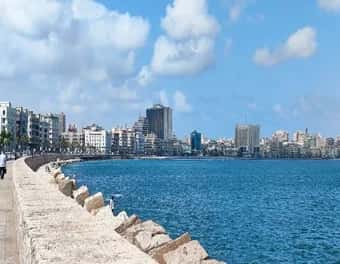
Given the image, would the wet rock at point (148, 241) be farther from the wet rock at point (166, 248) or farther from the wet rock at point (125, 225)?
the wet rock at point (125, 225)

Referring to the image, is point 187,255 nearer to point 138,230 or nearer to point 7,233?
point 138,230

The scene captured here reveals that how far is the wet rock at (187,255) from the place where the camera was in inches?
372

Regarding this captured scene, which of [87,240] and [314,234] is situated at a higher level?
[87,240]

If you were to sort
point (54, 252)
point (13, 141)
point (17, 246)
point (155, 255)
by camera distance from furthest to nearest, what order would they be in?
point (13, 141) < point (17, 246) < point (155, 255) < point (54, 252)

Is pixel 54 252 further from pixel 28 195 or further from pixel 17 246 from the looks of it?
pixel 28 195

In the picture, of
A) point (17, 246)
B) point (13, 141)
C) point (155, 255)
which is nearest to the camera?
point (155, 255)

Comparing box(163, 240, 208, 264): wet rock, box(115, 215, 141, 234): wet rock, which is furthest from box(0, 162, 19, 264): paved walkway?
box(163, 240, 208, 264): wet rock

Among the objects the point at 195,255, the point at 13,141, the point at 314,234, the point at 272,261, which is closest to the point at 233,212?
the point at 314,234

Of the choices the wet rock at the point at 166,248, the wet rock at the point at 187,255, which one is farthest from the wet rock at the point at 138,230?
the wet rock at the point at 187,255

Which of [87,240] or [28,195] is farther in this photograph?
[28,195]

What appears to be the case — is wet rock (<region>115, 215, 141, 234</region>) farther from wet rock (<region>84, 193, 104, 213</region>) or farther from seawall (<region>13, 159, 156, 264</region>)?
wet rock (<region>84, 193, 104, 213</region>)

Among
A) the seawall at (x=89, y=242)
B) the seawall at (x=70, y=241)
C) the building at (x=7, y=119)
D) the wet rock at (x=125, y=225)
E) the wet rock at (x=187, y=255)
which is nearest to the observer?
the seawall at (x=70, y=241)

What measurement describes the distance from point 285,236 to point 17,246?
18.4 m

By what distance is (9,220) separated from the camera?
17.3 m
